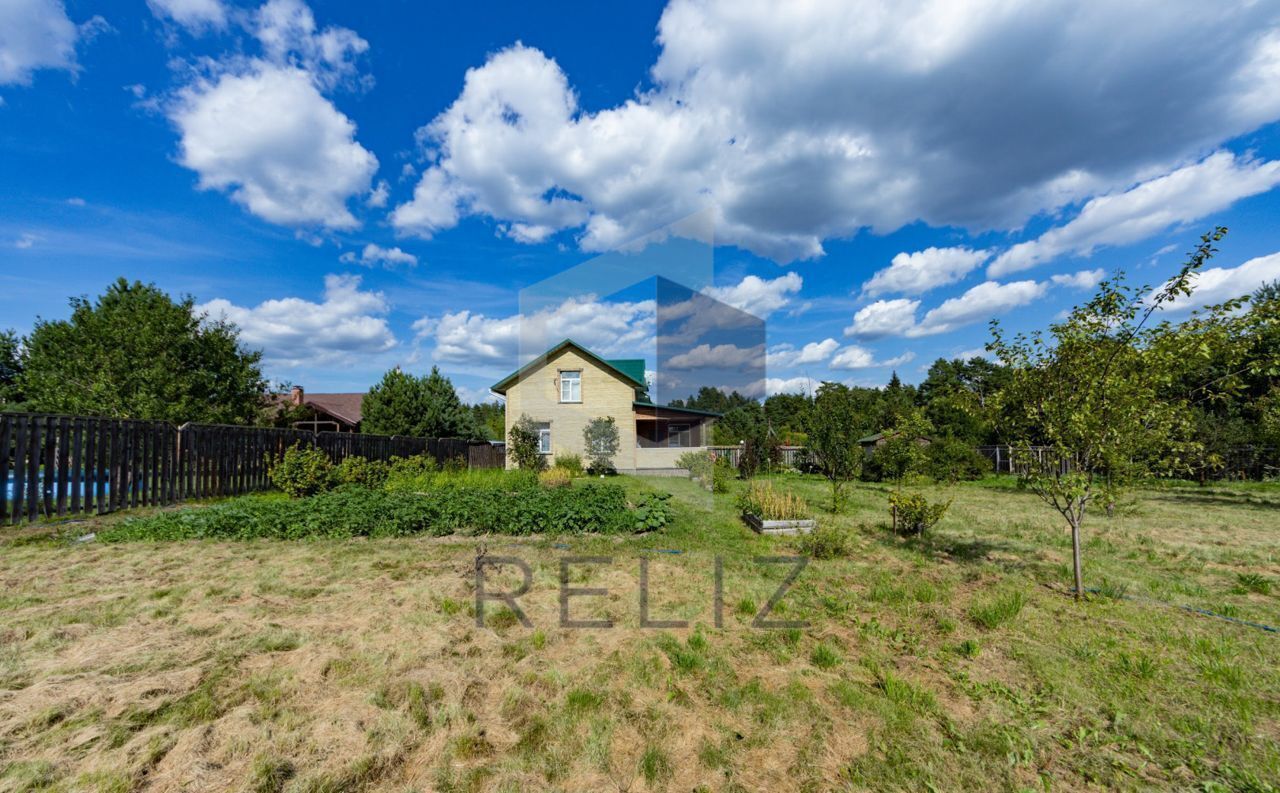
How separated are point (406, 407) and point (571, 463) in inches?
386

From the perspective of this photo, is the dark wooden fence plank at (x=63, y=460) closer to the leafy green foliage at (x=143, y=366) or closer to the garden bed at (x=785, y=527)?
the leafy green foliage at (x=143, y=366)

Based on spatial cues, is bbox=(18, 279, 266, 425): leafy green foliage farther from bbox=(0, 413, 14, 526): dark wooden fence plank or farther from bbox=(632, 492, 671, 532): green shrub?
bbox=(632, 492, 671, 532): green shrub

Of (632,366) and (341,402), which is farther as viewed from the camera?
(341,402)

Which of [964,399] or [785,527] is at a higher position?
[964,399]

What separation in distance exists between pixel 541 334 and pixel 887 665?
11.9 metres

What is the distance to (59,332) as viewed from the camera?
20.0 m

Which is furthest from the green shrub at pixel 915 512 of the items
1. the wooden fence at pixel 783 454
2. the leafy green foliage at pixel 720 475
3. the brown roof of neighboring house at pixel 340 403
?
the brown roof of neighboring house at pixel 340 403

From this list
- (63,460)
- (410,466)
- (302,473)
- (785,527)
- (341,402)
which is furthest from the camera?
(341,402)

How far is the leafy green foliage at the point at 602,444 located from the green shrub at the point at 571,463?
0.65m

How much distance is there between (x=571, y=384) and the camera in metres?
21.7

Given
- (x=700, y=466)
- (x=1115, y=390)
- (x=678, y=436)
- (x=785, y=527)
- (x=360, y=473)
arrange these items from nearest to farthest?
1. (x=1115, y=390)
2. (x=785, y=527)
3. (x=360, y=473)
4. (x=700, y=466)
5. (x=678, y=436)

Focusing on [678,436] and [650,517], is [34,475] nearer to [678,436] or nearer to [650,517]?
[650,517]

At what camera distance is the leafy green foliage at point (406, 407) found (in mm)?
22953

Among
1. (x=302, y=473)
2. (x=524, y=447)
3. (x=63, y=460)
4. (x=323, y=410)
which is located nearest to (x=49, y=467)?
(x=63, y=460)
